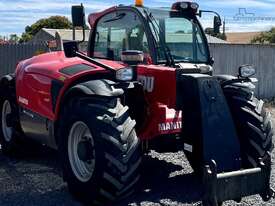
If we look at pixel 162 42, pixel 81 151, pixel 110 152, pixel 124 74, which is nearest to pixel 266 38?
pixel 162 42

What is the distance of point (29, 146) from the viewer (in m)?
8.01

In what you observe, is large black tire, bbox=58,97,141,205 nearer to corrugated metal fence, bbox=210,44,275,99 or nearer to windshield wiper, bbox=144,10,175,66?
windshield wiper, bbox=144,10,175,66

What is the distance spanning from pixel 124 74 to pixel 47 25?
44.6m

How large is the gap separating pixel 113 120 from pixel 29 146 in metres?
3.24

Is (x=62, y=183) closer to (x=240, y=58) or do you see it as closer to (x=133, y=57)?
(x=133, y=57)

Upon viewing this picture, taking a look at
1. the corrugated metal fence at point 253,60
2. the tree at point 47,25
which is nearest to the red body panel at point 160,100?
the corrugated metal fence at point 253,60

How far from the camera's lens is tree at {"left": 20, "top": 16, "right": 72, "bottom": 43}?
154 ft

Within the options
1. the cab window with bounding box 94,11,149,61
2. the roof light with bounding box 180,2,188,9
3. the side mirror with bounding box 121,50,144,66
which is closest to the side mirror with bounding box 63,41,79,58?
the cab window with bounding box 94,11,149,61

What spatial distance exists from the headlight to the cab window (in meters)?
0.71

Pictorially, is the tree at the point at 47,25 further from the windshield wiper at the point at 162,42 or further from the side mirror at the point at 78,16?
the windshield wiper at the point at 162,42

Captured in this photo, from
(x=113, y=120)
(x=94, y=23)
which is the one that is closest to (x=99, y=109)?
(x=113, y=120)

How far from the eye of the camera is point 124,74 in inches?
219

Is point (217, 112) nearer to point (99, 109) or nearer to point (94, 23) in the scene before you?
point (99, 109)

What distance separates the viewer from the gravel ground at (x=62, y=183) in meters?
5.75
